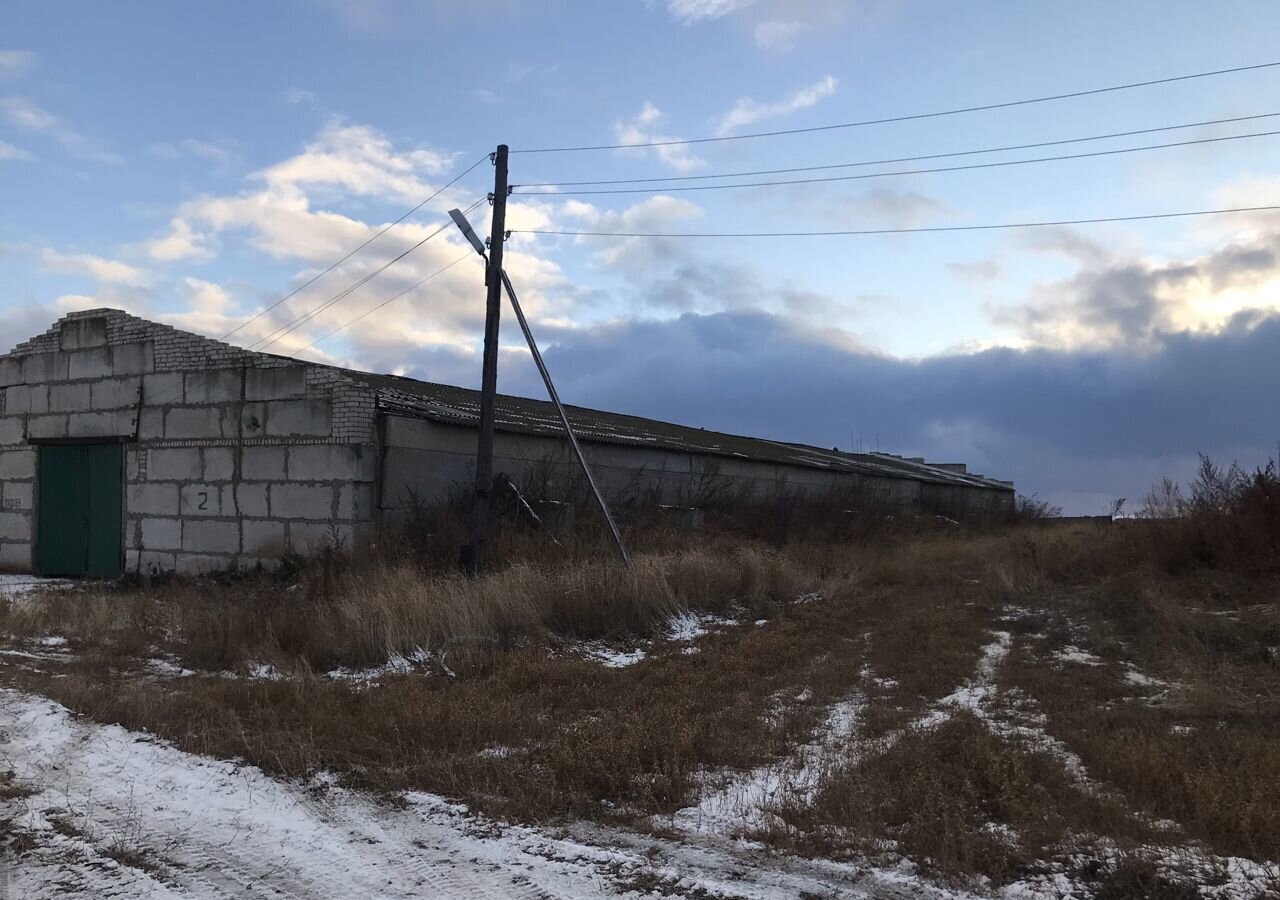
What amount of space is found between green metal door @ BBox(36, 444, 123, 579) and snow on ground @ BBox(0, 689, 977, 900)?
13.6 metres

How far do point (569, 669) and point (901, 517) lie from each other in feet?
69.9

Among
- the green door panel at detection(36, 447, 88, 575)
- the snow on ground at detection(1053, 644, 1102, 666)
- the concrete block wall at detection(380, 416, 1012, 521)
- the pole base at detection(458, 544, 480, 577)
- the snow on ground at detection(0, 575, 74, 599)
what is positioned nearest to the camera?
the snow on ground at detection(1053, 644, 1102, 666)

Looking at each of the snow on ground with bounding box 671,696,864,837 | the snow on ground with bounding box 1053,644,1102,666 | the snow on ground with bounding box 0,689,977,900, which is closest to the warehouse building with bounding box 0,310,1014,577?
the snow on ground with bounding box 0,689,977,900

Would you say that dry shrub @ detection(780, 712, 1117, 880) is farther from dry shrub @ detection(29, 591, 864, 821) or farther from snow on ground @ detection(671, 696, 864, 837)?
dry shrub @ detection(29, 591, 864, 821)

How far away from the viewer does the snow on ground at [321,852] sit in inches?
156

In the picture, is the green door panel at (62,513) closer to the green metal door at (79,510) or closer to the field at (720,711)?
the green metal door at (79,510)

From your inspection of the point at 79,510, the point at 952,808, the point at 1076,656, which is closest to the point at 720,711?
the point at 952,808

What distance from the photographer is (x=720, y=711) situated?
23.1ft

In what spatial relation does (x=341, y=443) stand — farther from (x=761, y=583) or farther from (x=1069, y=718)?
(x=1069, y=718)

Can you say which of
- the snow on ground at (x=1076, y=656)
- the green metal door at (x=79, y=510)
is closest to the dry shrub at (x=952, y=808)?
the snow on ground at (x=1076, y=656)

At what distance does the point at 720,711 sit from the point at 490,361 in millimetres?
7305

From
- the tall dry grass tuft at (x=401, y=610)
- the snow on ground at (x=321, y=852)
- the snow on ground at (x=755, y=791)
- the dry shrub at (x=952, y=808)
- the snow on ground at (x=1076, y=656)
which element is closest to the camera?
the snow on ground at (x=321, y=852)

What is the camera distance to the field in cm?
427

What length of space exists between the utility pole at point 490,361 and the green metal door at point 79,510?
901 centimetres
